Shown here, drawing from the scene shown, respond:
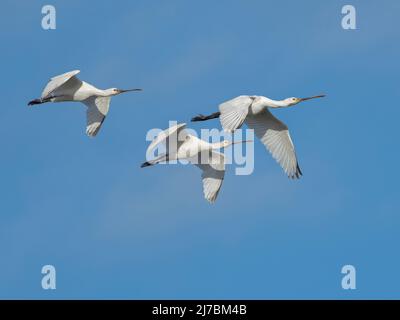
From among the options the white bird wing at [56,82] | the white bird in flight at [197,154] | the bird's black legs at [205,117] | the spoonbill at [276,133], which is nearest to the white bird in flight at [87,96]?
the white bird wing at [56,82]

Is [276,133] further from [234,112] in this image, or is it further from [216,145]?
[234,112]

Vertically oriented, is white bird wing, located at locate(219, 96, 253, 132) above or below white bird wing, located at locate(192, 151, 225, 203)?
above

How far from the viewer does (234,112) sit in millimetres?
28781

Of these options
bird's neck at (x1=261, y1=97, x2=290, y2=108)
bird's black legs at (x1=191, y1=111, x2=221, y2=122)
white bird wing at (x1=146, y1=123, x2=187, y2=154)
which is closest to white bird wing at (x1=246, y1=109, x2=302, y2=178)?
bird's neck at (x1=261, y1=97, x2=290, y2=108)

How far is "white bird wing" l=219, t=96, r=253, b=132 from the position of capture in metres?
28.2

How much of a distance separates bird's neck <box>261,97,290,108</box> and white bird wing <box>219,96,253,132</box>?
1085 millimetres

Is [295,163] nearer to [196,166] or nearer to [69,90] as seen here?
[196,166]

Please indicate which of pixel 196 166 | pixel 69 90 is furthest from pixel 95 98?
pixel 196 166

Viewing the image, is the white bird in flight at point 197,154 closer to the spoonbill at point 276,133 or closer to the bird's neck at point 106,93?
the spoonbill at point 276,133

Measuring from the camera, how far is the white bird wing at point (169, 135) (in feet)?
90.9

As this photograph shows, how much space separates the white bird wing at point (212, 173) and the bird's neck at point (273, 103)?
174 centimetres

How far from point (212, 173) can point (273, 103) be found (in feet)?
7.75

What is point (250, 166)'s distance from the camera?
3042 centimetres

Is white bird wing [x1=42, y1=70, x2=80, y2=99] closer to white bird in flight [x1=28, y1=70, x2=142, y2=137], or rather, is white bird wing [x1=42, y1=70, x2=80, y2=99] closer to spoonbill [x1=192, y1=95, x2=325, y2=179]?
white bird in flight [x1=28, y1=70, x2=142, y2=137]
